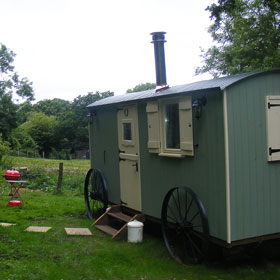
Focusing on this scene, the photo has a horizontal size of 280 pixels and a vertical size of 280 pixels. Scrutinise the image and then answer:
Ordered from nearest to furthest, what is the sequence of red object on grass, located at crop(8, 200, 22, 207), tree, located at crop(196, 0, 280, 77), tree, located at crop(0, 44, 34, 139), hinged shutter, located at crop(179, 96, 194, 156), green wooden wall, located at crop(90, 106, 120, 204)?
hinged shutter, located at crop(179, 96, 194, 156) → green wooden wall, located at crop(90, 106, 120, 204) → red object on grass, located at crop(8, 200, 22, 207) → tree, located at crop(196, 0, 280, 77) → tree, located at crop(0, 44, 34, 139)

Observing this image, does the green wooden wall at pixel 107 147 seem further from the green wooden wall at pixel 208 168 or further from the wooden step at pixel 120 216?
the green wooden wall at pixel 208 168

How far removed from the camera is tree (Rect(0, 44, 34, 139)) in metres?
32.5

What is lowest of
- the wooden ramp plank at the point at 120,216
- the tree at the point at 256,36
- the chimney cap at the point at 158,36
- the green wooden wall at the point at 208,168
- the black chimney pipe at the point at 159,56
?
the wooden ramp plank at the point at 120,216

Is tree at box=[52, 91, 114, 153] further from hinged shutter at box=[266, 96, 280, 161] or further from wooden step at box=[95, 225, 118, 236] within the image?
hinged shutter at box=[266, 96, 280, 161]

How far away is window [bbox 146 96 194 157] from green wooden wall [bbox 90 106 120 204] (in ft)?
5.15

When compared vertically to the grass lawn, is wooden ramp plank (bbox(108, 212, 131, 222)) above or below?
above

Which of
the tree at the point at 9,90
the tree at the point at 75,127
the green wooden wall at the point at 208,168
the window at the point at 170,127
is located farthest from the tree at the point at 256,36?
the tree at the point at 75,127

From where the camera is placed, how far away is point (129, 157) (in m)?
6.95

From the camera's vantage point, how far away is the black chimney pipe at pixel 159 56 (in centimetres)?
721

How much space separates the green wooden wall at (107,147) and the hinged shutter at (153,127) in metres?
1.48

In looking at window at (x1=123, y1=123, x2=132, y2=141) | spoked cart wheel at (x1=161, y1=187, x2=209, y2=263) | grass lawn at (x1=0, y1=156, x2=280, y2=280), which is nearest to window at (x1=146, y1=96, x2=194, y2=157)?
spoked cart wheel at (x1=161, y1=187, x2=209, y2=263)

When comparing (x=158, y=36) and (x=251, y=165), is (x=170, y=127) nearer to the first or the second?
(x=251, y=165)

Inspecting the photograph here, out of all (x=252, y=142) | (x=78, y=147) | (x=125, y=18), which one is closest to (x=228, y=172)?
(x=252, y=142)

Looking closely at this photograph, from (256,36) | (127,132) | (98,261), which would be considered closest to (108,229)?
(98,261)
